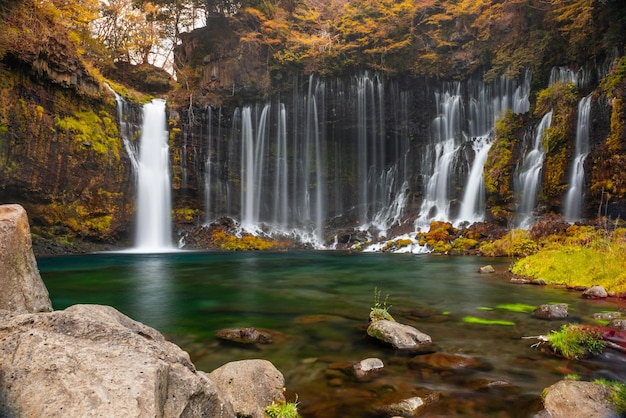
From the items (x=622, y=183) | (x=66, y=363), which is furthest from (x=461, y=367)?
(x=622, y=183)

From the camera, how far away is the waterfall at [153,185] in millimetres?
28594

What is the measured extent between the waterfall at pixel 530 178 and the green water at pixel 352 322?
10.7m

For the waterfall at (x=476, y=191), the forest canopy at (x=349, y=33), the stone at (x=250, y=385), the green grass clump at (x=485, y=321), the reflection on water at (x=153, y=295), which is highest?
the forest canopy at (x=349, y=33)

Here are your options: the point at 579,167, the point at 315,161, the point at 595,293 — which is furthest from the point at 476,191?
the point at 595,293

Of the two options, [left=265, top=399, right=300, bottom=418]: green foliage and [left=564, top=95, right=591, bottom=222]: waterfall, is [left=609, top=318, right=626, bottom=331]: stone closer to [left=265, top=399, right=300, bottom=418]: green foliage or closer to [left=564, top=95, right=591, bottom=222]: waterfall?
[left=265, top=399, right=300, bottom=418]: green foliage

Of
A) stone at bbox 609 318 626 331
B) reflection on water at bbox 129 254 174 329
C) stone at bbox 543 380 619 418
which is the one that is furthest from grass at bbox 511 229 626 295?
reflection on water at bbox 129 254 174 329

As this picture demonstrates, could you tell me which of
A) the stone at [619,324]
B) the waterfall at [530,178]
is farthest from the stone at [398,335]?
the waterfall at [530,178]

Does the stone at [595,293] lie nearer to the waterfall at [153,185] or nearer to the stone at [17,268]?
the stone at [17,268]

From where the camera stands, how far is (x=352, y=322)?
279 inches

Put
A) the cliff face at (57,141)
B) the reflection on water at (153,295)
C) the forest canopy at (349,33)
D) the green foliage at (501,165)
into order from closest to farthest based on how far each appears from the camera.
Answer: the reflection on water at (153,295)
the cliff face at (57,141)
the green foliage at (501,165)
the forest canopy at (349,33)

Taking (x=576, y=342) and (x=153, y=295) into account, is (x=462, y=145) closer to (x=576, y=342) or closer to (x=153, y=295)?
(x=153, y=295)

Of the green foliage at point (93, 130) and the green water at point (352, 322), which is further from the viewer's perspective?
the green foliage at point (93, 130)

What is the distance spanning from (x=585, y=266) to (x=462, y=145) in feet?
69.1

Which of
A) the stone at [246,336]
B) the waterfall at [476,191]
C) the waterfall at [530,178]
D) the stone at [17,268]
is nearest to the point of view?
A: the stone at [17,268]
